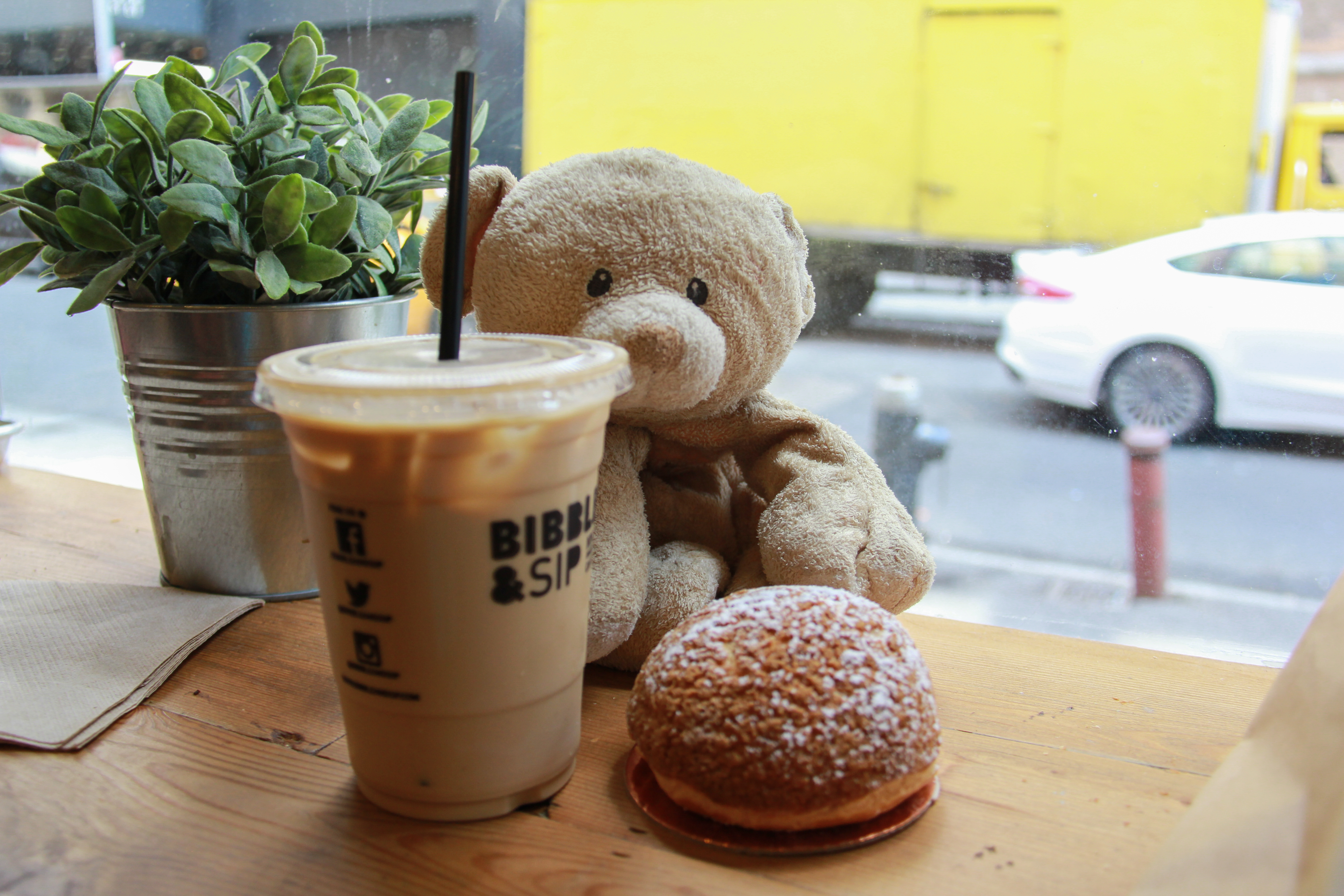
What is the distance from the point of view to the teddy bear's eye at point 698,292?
74 centimetres

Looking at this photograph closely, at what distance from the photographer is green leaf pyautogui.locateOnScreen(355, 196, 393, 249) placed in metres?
0.88

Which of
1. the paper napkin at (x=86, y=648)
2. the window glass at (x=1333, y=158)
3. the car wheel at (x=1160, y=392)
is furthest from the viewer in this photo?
the car wheel at (x=1160, y=392)

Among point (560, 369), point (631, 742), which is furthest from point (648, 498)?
point (560, 369)

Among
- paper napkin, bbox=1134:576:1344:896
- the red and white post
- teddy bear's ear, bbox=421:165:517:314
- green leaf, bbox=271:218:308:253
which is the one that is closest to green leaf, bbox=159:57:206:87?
green leaf, bbox=271:218:308:253

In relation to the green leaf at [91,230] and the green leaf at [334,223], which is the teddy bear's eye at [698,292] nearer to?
the green leaf at [334,223]

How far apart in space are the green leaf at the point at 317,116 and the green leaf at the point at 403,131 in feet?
0.16

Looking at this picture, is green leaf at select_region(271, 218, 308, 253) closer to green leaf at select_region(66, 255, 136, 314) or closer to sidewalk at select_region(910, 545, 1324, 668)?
green leaf at select_region(66, 255, 136, 314)

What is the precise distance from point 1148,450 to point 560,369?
101 cm

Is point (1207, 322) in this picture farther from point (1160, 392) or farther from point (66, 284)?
point (66, 284)

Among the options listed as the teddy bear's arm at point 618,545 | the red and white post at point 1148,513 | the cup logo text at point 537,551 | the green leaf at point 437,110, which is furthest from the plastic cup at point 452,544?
the red and white post at point 1148,513

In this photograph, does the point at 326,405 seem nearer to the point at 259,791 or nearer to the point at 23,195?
the point at 259,791

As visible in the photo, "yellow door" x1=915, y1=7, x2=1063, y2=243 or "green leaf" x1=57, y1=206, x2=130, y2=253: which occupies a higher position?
"yellow door" x1=915, y1=7, x2=1063, y2=243

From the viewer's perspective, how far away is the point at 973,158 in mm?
1279

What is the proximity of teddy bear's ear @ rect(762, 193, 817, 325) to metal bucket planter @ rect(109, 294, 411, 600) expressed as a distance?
15.2 inches
